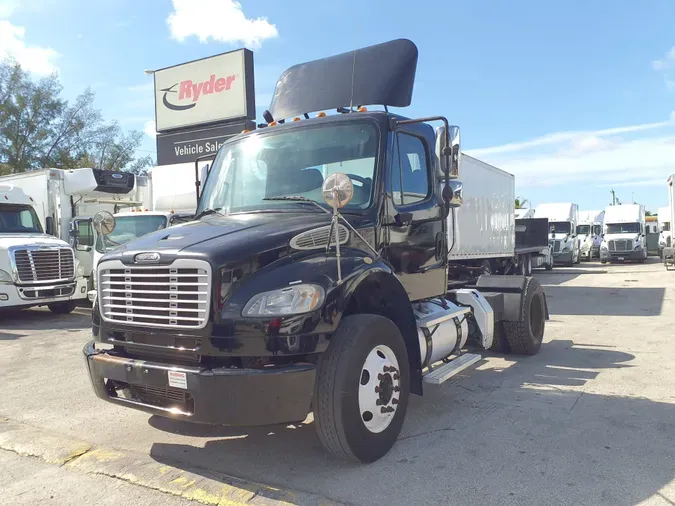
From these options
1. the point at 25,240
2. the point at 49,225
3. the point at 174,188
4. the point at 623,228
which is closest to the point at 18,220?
the point at 49,225

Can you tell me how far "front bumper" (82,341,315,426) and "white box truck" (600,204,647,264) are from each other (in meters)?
28.5

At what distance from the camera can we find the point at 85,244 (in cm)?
1337

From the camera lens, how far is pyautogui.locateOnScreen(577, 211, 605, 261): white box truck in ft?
107

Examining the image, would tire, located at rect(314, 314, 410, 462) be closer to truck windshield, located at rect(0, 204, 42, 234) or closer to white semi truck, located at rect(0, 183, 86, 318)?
white semi truck, located at rect(0, 183, 86, 318)

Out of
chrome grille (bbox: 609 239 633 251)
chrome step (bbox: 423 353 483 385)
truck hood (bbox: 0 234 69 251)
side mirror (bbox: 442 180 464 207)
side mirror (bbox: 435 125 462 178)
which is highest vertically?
side mirror (bbox: 435 125 462 178)

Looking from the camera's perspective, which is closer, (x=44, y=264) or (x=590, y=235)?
(x=44, y=264)

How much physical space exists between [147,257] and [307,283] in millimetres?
1058

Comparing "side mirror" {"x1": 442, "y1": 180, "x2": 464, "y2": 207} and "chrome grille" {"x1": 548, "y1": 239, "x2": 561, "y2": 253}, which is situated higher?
"side mirror" {"x1": 442, "y1": 180, "x2": 464, "y2": 207}

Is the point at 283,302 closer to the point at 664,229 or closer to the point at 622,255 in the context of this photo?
the point at 664,229

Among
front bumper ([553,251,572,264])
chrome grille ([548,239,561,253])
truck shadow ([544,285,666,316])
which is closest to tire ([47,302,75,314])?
truck shadow ([544,285,666,316])

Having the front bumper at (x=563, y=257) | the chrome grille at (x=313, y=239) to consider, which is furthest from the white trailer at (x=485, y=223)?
the front bumper at (x=563, y=257)

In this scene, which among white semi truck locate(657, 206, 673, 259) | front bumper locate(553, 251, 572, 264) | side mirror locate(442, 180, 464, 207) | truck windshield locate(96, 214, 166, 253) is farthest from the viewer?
front bumper locate(553, 251, 572, 264)

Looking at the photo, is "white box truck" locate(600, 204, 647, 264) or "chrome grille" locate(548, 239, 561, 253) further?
"white box truck" locate(600, 204, 647, 264)

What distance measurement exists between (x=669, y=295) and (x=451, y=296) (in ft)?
33.4
